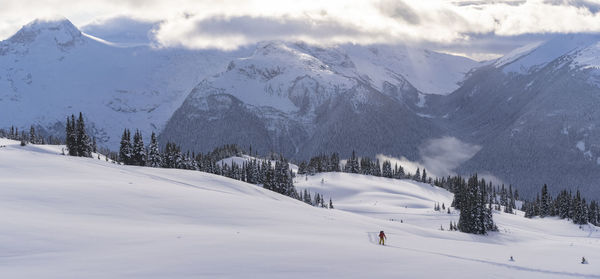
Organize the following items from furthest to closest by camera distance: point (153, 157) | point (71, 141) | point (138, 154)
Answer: point (153, 157), point (138, 154), point (71, 141)

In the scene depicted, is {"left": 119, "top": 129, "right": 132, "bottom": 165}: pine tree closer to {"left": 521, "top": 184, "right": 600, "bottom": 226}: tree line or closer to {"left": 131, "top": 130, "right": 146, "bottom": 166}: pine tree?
{"left": 131, "top": 130, "right": 146, "bottom": 166}: pine tree

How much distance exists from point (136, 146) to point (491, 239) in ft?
264

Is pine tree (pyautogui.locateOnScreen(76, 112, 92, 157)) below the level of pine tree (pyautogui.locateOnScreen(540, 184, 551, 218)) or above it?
above

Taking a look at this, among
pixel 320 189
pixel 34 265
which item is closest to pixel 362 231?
pixel 34 265

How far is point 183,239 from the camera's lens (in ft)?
98.1

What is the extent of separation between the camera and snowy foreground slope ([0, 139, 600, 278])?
23641mm

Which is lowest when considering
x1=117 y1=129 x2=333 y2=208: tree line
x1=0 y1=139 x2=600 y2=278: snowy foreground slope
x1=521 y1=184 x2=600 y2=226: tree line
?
x1=521 y1=184 x2=600 y2=226: tree line

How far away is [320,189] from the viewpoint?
16650 centimetres

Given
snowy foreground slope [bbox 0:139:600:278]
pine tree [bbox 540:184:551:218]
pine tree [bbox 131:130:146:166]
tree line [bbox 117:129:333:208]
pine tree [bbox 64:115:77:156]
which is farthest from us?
pine tree [bbox 540:184:551:218]

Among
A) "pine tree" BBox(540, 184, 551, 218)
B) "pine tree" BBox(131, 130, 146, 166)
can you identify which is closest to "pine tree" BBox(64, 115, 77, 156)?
"pine tree" BBox(131, 130, 146, 166)

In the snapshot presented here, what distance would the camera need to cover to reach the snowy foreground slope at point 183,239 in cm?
2364

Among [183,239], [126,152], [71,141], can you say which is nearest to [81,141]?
[71,141]

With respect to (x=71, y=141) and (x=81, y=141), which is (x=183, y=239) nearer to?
(x=81, y=141)

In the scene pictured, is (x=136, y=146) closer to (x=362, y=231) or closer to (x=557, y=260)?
(x=362, y=231)
